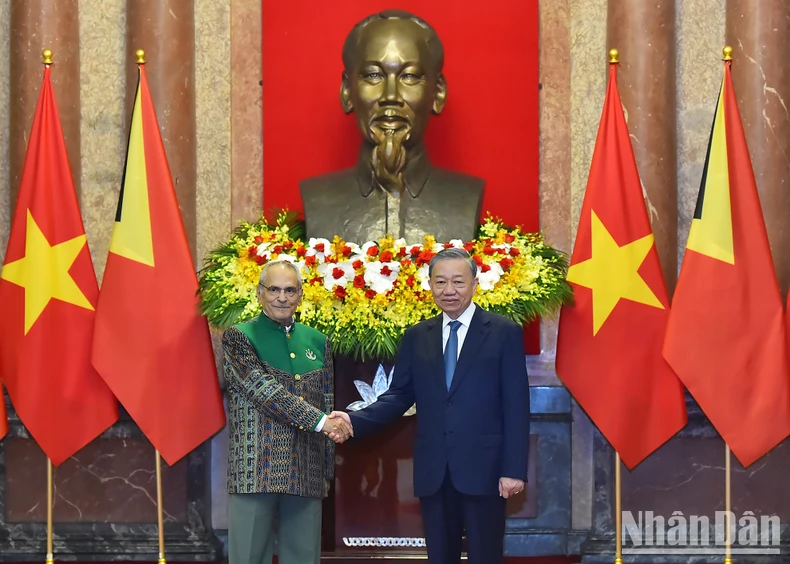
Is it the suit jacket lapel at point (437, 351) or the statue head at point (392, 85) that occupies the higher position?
the statue head at point (392, 85)

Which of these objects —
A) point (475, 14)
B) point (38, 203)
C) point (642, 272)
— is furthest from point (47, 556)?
point (475, 14)

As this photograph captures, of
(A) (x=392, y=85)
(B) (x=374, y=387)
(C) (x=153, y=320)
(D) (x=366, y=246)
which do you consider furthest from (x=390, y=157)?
(C) (x=153, y=320)

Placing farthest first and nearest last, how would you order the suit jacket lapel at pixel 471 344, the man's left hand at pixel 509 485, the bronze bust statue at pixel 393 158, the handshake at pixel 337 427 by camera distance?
the bronze bust statue at pixel 393 158 → the handshake at pixel 337 427 → the suit jacket lapel at pixel 471 344 → the man's left hand at pixel 509 485

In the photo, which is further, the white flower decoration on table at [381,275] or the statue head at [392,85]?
the statue head at [392,85]

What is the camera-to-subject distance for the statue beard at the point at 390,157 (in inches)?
223

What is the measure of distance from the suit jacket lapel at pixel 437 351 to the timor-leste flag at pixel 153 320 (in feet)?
4.68

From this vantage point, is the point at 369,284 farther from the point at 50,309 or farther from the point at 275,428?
the point at 50,309

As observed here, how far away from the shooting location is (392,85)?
5637mm

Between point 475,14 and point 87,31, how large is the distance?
2116 mm

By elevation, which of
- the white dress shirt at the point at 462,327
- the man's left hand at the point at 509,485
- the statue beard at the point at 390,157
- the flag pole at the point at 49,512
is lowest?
the flag pole at the point at 49,512

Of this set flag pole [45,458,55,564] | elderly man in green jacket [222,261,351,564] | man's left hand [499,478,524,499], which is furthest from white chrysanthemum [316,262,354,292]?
flag pole [45,458,55,564]

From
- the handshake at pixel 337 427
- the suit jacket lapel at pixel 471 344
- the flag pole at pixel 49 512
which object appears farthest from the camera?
the flag pole at pixel 49 512

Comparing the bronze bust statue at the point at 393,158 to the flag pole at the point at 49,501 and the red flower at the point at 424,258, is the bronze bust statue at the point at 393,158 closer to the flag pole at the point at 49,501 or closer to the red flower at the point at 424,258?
the red flower at the point at 424,258

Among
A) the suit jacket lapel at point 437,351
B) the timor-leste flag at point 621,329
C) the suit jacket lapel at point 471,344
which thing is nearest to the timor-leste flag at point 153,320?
the suit jacket lapel at point 437,351
